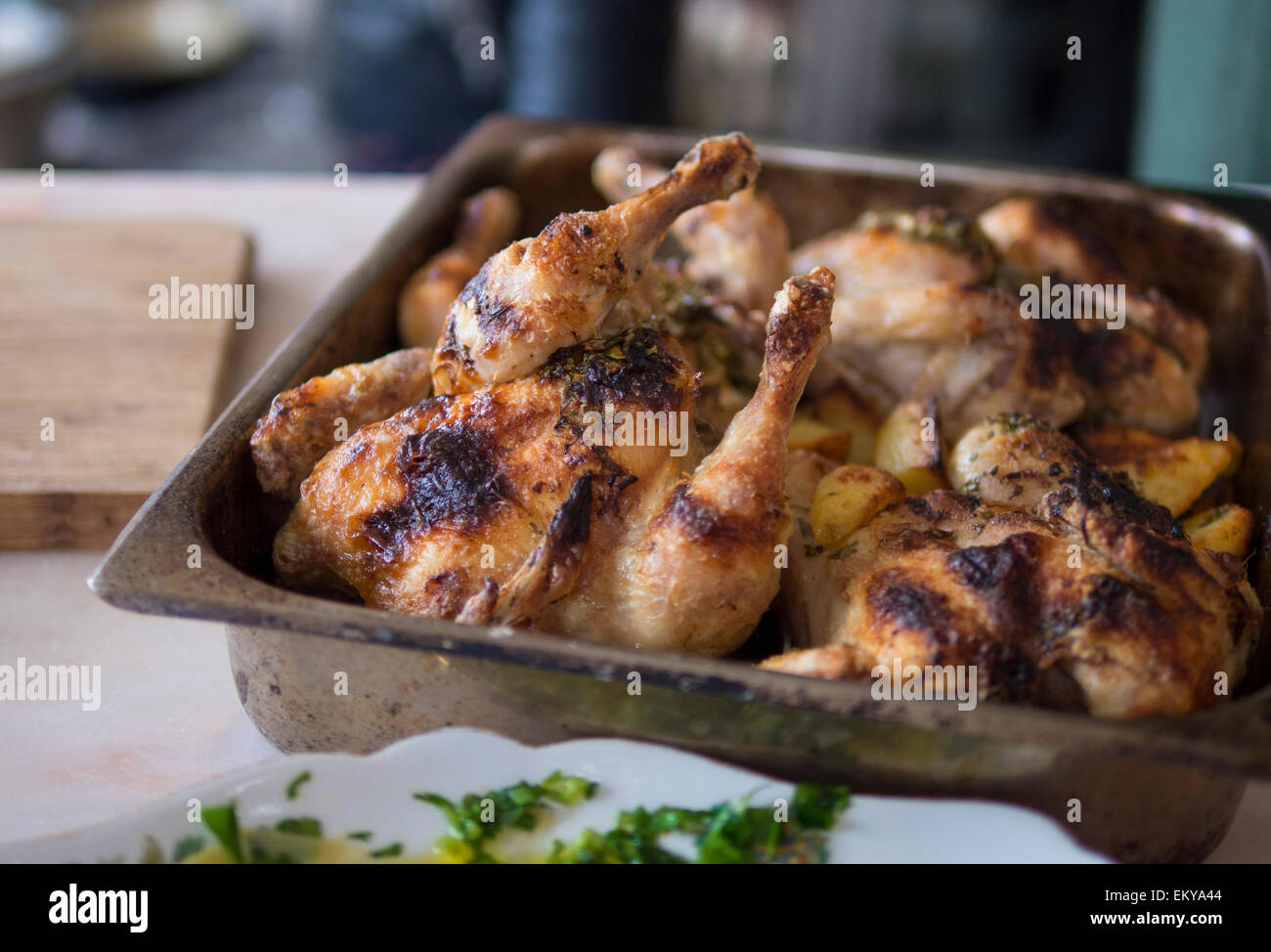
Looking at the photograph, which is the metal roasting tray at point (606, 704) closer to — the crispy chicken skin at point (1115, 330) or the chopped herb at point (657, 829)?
the chopped herb at point (657, 829)

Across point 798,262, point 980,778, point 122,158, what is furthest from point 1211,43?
point 122,158

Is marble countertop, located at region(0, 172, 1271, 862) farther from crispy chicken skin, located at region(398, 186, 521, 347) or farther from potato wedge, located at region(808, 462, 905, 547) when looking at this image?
potato wedge, located at region(808, 462, 905, 547)

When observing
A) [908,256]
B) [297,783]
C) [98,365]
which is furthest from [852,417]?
[98,365]

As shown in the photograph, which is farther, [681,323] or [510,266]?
[681,323]

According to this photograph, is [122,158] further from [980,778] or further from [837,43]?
[980,778]

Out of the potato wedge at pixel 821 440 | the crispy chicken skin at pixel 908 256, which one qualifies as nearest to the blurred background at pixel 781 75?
the crispy chicken skin at pixel 908 256

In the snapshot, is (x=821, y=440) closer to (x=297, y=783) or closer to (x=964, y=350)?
(x=964, y=350)
